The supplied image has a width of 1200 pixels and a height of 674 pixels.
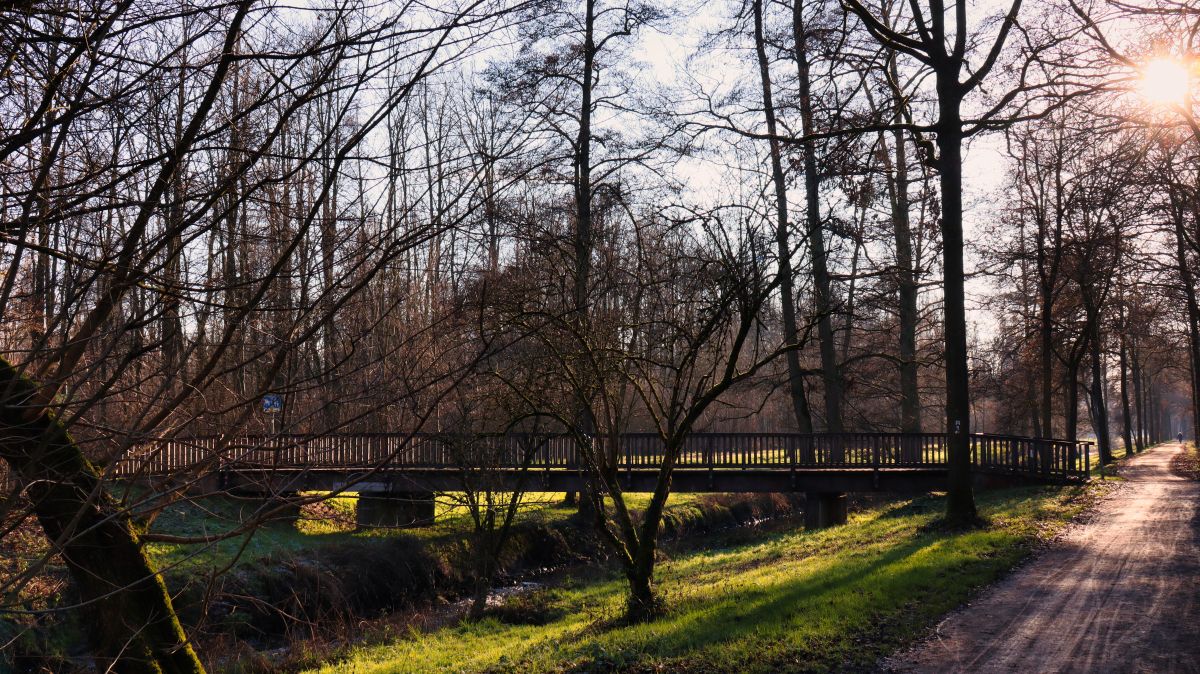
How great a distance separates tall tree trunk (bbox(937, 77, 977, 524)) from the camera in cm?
1488

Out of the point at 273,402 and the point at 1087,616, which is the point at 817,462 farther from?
the point at 273,402

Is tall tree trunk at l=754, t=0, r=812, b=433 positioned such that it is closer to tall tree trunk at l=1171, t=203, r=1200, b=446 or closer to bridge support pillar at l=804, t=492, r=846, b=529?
bridge support pillar at l=804, t=492, r=846, b=529

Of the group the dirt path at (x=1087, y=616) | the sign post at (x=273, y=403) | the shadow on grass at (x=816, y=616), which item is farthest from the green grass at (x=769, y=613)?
the sign post at (x=273, y=403)

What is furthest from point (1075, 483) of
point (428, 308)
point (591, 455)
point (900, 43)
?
point (428, 308)

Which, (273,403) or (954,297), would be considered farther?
(954,297)

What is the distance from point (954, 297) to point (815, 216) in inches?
210

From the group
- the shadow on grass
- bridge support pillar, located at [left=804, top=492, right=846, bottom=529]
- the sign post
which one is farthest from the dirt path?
bridge support pillar, located at [left=804, top=492, right=846, bottom=529]

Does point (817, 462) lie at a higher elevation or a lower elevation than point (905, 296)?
lower

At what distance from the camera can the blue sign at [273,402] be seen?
3049 millimetres

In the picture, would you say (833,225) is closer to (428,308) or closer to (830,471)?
(830,471)

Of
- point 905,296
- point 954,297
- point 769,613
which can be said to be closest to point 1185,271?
point 905,296

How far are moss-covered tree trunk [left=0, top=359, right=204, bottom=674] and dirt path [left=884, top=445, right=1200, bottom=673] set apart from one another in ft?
18.9

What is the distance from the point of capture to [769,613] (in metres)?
9.48

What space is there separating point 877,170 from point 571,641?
406 inches
